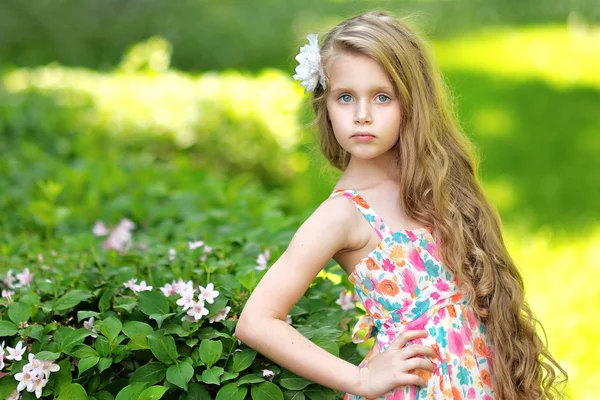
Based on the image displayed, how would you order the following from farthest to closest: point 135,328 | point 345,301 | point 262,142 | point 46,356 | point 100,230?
point 262,142 → point 100,230 → point 345,301 → point 135,328 → point 46,356

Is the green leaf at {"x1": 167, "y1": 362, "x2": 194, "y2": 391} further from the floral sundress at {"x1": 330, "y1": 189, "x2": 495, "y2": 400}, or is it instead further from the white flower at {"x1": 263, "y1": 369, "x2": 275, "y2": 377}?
the floral sundress at {"x1": 330, "y1": 189, "x2": 495, "y2": 400}

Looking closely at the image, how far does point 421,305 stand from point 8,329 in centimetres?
104

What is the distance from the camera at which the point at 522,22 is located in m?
12.3

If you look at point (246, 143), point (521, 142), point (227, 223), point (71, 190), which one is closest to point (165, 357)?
point (227, 223)

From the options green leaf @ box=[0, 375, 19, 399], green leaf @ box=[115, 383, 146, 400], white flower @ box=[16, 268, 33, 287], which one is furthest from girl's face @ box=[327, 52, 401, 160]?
white flower @ box=[16, 268, 33, 287]

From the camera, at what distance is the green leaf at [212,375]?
208cm

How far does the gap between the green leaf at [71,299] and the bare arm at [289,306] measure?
1.75 ft

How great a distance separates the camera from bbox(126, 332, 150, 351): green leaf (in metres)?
2.16

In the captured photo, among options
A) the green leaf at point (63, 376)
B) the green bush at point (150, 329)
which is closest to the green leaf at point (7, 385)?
the green bush at point (150, 329)

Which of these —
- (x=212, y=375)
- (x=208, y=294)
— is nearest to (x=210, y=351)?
(x=212, y=375)

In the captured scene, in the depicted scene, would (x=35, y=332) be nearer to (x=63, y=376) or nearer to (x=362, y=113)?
(x=63, y=376)

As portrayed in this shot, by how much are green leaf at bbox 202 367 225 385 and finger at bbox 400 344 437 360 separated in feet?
1.45

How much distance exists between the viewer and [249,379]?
2.10m

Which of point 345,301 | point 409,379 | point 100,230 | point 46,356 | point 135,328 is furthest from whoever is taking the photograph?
point 100,230
